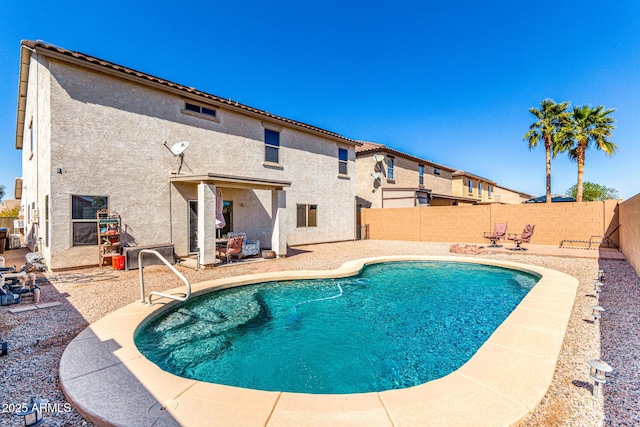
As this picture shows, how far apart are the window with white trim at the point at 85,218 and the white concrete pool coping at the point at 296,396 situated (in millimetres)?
7080

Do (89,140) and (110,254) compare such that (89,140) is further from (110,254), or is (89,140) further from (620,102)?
(620,102)

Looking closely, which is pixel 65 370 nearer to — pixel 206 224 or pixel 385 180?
pixel 206 224

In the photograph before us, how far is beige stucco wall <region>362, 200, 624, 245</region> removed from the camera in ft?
47.8

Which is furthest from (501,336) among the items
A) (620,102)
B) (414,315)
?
(620,102)

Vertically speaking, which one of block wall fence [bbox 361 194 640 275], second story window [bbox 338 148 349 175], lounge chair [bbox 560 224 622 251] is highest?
second story window [bbox 338 148 349 175]

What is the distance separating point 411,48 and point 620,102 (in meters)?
15.5

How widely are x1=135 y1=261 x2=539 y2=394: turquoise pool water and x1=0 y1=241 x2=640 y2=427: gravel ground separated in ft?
4.06

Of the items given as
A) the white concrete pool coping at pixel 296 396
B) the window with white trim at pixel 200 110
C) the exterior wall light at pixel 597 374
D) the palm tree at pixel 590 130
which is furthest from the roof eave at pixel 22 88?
the palm tree at pixel 590 130

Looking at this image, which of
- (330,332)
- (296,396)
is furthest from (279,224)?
(296,396)

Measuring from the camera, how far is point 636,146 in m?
21.2

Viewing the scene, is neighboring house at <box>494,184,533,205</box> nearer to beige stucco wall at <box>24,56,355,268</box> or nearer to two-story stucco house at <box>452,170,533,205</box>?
two-story stucco house at <box>452,170,533,205</box>

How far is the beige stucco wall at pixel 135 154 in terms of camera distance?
902 cm

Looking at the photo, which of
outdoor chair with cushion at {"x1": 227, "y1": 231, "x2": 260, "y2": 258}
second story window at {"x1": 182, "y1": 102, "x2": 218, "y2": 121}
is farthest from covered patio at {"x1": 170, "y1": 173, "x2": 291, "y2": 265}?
second story window at {"x1": 182, "y1": 102, "x2": 218, "y2": 121}

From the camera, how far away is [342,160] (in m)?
19.0
